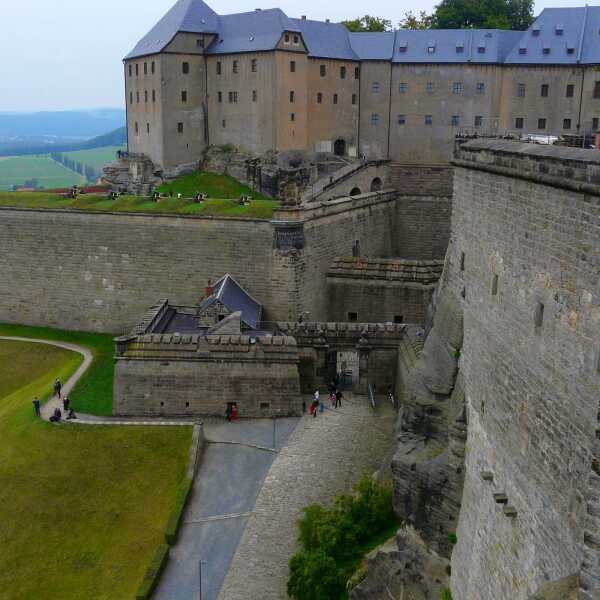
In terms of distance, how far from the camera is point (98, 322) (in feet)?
124

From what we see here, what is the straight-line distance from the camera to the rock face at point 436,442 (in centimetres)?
1727

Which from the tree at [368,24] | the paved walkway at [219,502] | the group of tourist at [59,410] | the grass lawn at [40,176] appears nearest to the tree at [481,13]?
the tree at [368,24]

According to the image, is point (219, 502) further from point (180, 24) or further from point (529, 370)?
point (180, 24)

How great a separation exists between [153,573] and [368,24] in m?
62.3

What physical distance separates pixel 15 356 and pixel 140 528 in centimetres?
1642

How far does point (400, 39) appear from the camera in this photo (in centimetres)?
5500

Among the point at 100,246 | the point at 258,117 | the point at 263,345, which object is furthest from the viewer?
the point at 258,117

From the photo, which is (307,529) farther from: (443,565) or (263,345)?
(263,345)

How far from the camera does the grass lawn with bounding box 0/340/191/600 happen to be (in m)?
19.8

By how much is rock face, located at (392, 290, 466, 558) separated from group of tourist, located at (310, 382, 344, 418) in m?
8.81

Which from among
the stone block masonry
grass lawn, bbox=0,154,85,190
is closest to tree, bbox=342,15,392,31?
the stone block masonry

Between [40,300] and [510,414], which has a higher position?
[510,414]

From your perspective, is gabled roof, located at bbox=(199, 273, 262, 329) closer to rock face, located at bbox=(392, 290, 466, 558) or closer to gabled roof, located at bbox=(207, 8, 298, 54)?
rock face, located at bbox=(392, 290, 466, 558)

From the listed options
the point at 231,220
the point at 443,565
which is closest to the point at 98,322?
the point at 231,220
